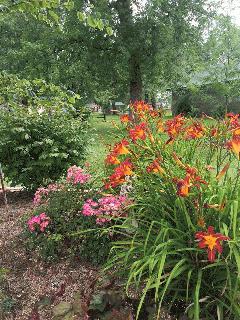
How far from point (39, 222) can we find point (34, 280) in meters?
0.49

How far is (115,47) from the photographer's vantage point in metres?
16.1

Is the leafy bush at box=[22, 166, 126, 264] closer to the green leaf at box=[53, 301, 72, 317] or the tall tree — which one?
the green leaf at box=[53, 301, 72, 317]

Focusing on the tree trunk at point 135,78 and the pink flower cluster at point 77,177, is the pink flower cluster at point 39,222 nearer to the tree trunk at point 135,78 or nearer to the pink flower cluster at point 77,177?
the pink flower cluster at point 77,177

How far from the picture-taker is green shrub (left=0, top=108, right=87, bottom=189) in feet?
18.4

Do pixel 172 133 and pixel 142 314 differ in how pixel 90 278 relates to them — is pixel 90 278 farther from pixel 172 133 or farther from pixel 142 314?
pixel 172 133

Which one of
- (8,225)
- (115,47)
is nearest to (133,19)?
(115,47)

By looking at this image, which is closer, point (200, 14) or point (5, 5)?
point (5, 5)

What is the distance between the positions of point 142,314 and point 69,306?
0.51 metres

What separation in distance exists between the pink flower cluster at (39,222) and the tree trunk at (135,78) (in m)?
13.7

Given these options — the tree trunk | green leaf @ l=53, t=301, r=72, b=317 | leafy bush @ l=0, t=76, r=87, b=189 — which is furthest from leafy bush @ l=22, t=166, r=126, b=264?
the tree trunk

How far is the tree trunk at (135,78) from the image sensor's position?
16.8 meters

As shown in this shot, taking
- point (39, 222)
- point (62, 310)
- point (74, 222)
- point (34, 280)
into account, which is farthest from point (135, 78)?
point (62, 310)

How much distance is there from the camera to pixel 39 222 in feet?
11.4

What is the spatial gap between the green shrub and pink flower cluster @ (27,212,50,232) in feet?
6.41
